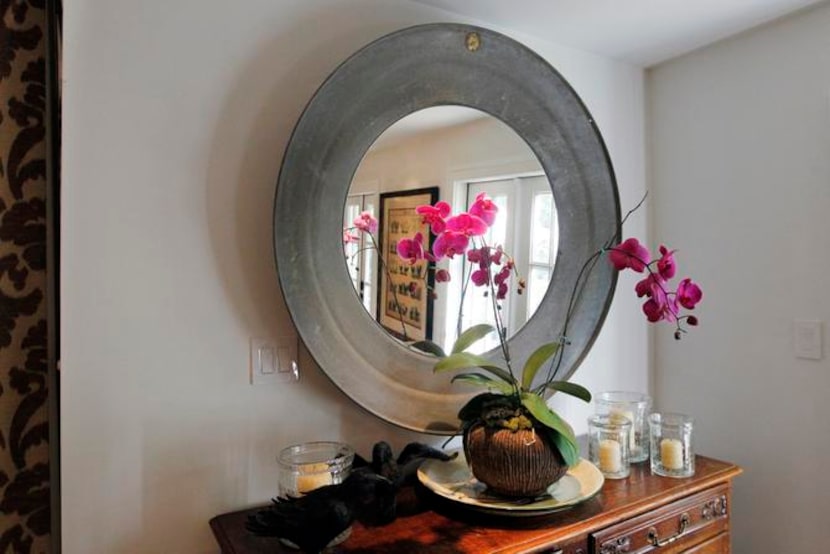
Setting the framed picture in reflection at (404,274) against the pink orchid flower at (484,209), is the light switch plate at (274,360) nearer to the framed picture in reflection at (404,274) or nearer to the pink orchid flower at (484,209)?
the framed picture in reflection at (404,274)

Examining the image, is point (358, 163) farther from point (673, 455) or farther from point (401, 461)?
point (673, 455)

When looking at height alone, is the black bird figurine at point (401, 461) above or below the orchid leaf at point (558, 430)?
below

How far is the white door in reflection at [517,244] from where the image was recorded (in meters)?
1.63

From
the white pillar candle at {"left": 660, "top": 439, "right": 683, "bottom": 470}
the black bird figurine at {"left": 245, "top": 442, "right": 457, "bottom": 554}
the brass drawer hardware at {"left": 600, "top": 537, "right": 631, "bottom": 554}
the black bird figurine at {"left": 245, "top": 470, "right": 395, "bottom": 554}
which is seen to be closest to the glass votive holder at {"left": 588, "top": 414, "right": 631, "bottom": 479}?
the white pillar candle at {"left": 660, "top": 439, "right": 683, "bottom": 470}

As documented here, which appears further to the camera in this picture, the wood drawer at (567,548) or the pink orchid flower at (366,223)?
the pink orchid flower at (366,223)

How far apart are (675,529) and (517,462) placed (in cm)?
58

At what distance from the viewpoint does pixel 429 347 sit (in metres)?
1.57

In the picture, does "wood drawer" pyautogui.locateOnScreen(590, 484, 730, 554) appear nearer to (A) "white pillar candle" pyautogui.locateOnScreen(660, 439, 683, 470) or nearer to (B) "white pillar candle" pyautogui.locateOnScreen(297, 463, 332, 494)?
(A) "white pillar candle" pyautogui.locateOnScreen(660, 439, 683, 470)

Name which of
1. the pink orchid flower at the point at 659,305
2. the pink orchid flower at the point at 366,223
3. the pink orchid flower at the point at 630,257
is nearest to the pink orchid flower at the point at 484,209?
the pink orchid flower at the point at 366,223

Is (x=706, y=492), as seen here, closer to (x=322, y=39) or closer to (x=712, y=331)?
(x=712, y=331)

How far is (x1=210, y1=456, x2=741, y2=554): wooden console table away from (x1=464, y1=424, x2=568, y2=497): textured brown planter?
2.9 inches

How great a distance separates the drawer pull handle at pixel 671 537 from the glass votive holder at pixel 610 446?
0.17 m

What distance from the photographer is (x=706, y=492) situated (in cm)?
153

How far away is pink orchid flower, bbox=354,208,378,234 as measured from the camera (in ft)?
4.84
